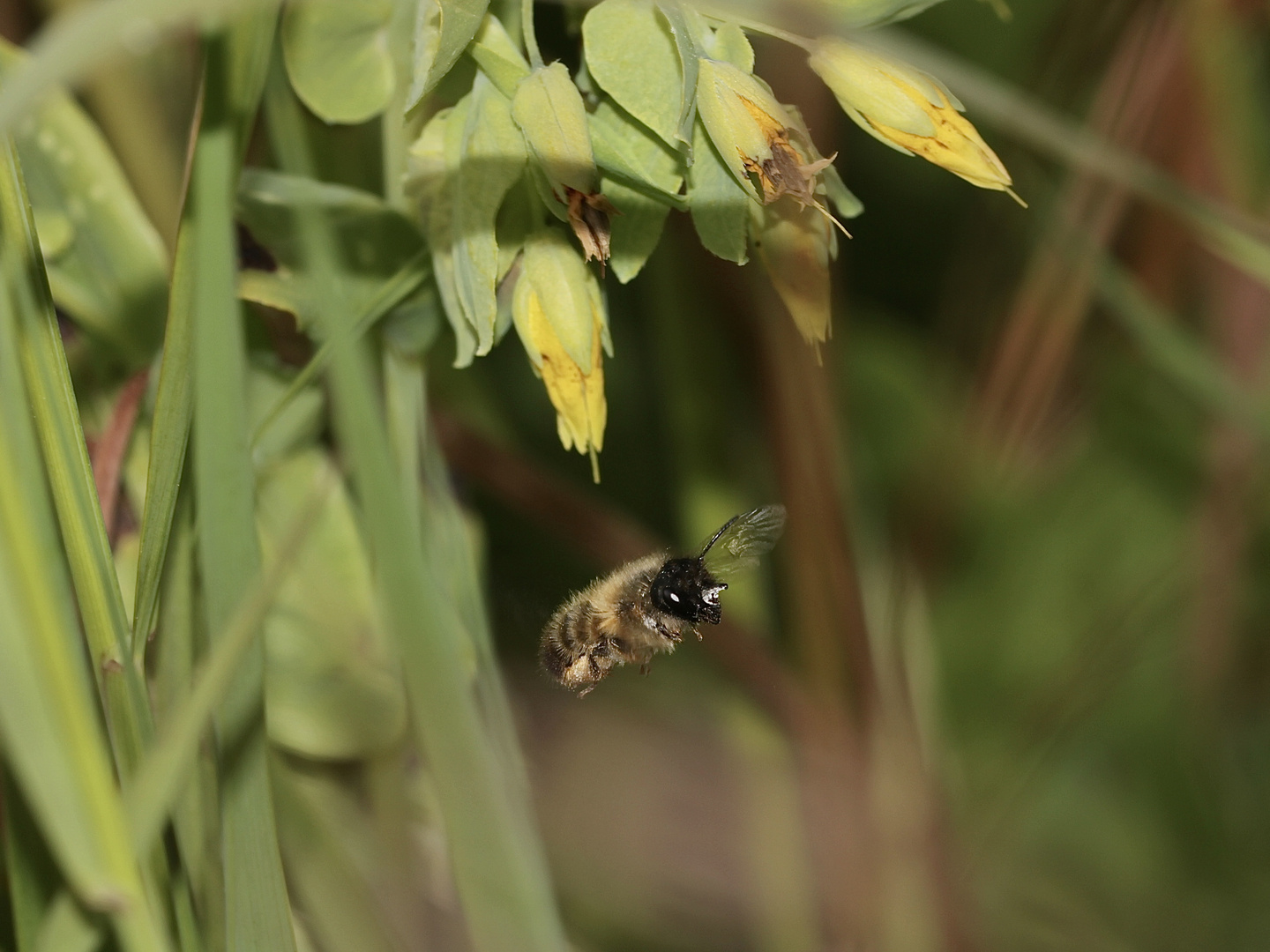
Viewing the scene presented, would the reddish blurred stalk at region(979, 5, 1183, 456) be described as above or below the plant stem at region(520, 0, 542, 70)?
below

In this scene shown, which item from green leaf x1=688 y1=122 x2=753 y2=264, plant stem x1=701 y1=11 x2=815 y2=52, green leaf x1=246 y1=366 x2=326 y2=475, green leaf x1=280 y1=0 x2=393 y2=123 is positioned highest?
plant stem x1=701 y1=11 x2=815 y2=52

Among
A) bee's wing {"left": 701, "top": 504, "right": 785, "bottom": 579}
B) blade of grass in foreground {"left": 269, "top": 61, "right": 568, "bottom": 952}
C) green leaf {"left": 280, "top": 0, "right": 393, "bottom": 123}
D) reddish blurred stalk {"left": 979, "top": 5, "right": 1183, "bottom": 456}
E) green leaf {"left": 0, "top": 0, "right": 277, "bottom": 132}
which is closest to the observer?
green leaf {"left": 0, "top": 0, "right": 277, "bottom": 132}

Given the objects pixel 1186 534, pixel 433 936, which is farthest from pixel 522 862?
pixel 1186 534

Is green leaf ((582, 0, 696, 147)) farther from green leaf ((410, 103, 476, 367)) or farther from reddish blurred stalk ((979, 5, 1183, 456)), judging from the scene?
reddish blurred stalk ((979, 5, 1183, 456))

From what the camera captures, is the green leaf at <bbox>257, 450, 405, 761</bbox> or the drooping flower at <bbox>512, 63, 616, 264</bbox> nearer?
the drooping flower at <bbox>512, 63, 616, 264</bbox>

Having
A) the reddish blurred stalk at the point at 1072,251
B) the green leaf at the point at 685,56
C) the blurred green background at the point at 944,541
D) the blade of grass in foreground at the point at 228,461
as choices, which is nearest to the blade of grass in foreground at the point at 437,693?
the blade of grass in foreground at the point at 228,461

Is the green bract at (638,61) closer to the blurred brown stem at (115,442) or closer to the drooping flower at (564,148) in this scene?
the drooping flower at (564,148)

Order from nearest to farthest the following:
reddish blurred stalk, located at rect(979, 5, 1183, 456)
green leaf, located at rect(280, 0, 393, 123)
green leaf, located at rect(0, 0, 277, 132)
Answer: green leaf, located at rect(0, 0, 277, 132), green leaf, located at rect(280, 0, 393, 123), reddish blurred stalk, located at rect(979, 5, 1183, 456)

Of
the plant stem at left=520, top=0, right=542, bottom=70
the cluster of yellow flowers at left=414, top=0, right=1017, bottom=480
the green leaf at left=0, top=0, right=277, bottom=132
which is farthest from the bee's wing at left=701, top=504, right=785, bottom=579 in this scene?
the green leaf at left=0, top=0, right=277, bottom=132
